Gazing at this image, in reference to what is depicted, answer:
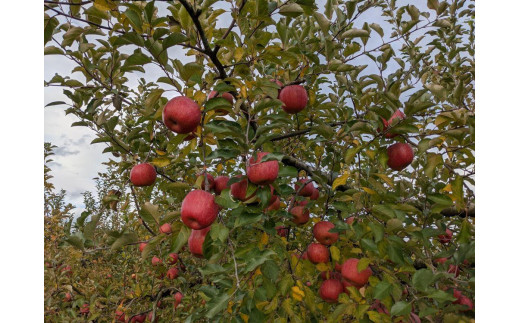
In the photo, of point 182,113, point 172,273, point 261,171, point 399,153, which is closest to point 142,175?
point 182,113

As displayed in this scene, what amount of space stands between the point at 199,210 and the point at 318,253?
39.5 inches

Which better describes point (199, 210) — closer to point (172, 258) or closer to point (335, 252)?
point (335, 252)

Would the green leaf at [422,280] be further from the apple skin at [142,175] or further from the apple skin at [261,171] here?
the apple skin at [142,175]

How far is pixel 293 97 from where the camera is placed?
7.36 ft

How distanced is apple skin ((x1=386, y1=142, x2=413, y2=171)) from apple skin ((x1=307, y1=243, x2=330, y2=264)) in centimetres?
74

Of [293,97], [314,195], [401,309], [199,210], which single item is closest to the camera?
[401,309]

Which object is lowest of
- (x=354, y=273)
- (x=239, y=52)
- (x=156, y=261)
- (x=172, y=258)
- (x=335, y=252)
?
(x=156, y=261)

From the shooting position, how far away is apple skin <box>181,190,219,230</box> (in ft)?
5.16

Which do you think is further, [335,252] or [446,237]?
[446,237]

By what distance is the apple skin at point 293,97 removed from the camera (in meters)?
2.25

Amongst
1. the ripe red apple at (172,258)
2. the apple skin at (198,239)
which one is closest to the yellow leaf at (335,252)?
the apple skin at (198,239)

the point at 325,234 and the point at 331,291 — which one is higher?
the point at 325,234

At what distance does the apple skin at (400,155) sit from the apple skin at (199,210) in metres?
1.19

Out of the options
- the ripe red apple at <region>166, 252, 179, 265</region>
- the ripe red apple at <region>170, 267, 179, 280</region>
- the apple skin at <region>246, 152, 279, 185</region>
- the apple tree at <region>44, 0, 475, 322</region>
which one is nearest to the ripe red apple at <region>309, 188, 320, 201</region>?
the apple tree at <region>44, 0, 475, 322</region>
